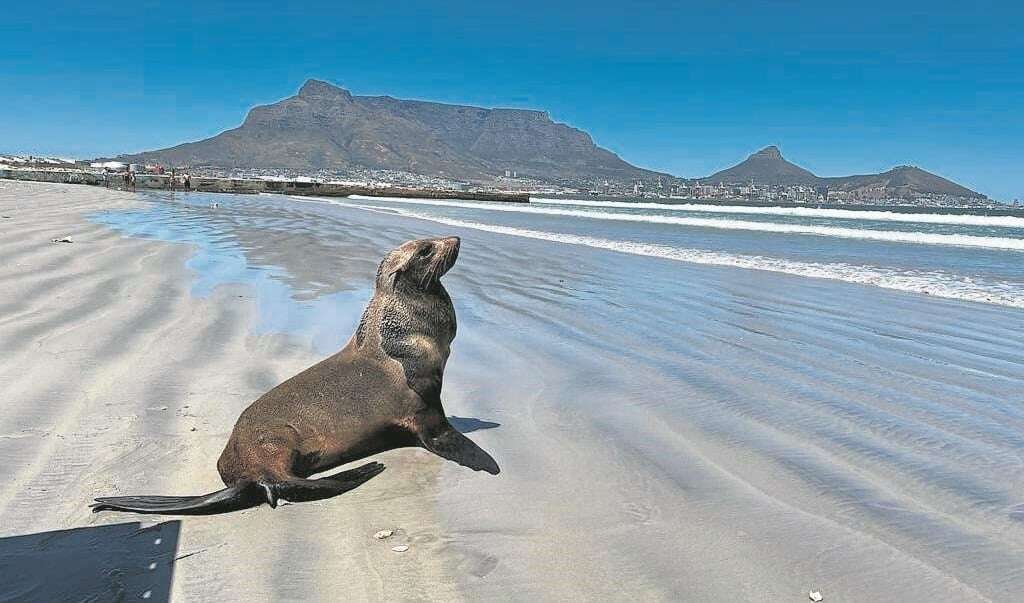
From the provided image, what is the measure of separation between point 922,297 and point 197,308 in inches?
400

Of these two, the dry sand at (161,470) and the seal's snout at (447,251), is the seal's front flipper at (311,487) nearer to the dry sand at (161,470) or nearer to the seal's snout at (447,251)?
the dry sand at (161,470)

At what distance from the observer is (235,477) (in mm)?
3660

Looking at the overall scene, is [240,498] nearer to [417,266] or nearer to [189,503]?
[189,503]

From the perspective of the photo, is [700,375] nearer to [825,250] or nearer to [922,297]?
[922,297]

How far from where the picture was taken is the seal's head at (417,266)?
4.64 meters

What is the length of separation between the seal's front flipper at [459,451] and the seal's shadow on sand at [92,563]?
131 cm

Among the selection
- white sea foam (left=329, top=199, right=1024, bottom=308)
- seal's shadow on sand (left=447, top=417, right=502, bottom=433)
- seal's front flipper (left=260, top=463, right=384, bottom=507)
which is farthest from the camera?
white sea foam (left=329, top=199, right=1024, bottom=308)

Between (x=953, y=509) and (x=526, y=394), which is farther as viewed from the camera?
(x=526, y=394)

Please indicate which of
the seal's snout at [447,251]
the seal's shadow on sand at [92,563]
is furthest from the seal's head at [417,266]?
the seal's shadow on sand at [92,563]

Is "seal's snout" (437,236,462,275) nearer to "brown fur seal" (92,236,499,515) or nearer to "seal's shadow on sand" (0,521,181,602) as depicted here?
"brown fur seal" (92,236,499,515)

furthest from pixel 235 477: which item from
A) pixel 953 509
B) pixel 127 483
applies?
pixel 953 509

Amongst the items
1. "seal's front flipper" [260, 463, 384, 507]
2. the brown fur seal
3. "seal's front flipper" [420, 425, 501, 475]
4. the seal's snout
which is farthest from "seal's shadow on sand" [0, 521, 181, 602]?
the seal's snout

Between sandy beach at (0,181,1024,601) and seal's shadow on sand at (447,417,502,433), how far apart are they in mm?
26

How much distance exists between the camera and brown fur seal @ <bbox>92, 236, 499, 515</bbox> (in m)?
3.57
